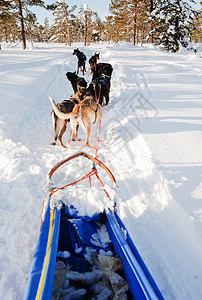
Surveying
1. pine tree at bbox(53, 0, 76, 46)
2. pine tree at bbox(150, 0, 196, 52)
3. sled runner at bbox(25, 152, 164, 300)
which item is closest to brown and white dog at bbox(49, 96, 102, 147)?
sled runner at bbox(25, 152, 164, 300)

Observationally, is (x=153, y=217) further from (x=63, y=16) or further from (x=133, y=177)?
(x=63, y=16)

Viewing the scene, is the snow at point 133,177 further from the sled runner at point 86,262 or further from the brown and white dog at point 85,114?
the brown and white dog at point 85,114

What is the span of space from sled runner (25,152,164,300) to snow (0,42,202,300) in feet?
1.27

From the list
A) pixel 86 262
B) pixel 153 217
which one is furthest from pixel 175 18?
pixel 86 262

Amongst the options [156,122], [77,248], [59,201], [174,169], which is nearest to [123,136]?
[156,122]

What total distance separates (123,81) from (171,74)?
93.1 inches

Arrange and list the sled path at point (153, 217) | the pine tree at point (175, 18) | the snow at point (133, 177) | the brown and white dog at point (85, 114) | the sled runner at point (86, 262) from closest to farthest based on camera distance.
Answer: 1. the sled runner at point (86, 262)
2. the sled path at point (153, 217)
3. the snow at point (133, 177)
4. the brown and white dog at point (85, 114)
5. the pine tree at point (175, 18)

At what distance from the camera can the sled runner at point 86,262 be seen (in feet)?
4.39

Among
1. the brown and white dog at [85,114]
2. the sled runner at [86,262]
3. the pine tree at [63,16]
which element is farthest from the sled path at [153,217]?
the pine tree at [63,16]

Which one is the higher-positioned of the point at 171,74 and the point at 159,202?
the point at 171,74

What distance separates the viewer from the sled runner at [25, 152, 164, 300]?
1339 millimetres

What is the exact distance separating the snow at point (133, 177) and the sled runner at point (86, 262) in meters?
0.39

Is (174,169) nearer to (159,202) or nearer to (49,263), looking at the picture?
(159,202)

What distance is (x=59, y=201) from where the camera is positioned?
2.11m
